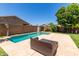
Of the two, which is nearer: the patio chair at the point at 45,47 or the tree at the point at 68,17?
the patio chair at the point at 45,47

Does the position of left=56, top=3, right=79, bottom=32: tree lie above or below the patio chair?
above

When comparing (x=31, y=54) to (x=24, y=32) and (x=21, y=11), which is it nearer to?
(x=21, y=11)

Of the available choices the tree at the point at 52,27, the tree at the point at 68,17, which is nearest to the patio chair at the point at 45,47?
the tree at the point at 52,27

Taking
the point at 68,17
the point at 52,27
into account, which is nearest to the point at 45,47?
the point at 52,27

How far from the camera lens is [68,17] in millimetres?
8562

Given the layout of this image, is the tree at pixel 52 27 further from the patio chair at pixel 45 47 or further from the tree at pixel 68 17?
the patio chair at pixel 45 47

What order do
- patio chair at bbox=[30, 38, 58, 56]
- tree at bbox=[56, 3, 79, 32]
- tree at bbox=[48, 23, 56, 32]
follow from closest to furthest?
patio chair at bbox=[30, 38, 58, 56], tree at bbox=[56, 3, 79, 32], tree at bbox=[48, 23, 56, 32]

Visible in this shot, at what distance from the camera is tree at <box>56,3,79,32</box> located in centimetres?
809

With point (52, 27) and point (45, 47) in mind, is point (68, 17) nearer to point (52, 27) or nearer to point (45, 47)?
point (52, 27)

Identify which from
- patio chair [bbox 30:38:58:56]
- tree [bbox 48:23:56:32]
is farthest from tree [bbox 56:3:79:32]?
patio chair [bbox 30:38:58:56]

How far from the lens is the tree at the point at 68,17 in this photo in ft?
26.6

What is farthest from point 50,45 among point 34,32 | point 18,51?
point 34,32

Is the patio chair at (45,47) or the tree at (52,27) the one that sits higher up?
the tree at (52,27)

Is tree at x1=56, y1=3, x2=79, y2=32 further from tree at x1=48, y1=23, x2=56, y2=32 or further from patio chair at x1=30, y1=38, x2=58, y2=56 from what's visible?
patio chair at x1=30, y1=38, x2=58, y2=56
